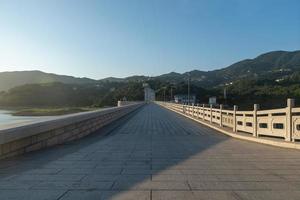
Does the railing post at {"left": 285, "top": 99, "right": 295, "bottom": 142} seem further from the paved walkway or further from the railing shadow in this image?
the railing shadow

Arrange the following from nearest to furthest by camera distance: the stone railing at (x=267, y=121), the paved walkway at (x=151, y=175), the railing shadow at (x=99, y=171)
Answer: the paved walkway at (x=151, y=175) → the railing shadow at (x=99, y=171) → the stone railing at (x=267, y=121)

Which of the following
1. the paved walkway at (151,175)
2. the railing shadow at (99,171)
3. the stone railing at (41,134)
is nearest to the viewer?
the paved walkway at (151,175)

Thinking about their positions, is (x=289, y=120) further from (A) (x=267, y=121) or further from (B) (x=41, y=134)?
(B) (x=41, y=134)

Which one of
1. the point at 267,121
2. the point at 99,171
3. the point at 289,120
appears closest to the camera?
the point at 99,171

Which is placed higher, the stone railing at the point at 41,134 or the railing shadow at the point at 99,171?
the stone railing at the point at 41,134

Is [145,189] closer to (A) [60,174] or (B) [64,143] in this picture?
(A) [60,174]

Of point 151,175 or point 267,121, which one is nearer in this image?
point 151,175

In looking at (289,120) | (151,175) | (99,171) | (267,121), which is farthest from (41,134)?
(267,121)

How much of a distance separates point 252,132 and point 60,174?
34.2 ft

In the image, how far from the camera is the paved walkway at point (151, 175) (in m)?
6.26

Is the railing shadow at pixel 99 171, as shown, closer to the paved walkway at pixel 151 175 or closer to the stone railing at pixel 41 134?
the paved walkway at pixel 151 175

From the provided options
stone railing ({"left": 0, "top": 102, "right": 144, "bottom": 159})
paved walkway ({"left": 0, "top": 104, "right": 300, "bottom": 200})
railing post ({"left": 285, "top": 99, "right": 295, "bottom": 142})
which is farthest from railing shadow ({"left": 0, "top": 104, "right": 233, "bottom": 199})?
railing post ({"left": 285, "top": 99, "right": 295, "bottom": 142})

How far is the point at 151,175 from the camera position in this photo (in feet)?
25.8

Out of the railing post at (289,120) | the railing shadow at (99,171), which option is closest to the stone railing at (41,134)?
the railing shadow at (99,171)
